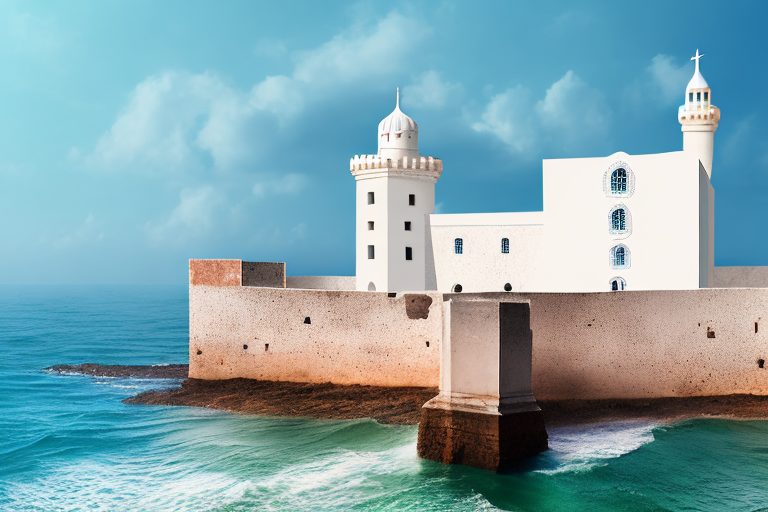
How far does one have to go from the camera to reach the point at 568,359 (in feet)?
61.1

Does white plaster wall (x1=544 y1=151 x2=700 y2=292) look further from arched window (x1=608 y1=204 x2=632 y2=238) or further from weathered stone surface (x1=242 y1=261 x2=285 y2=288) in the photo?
weathered stone surface (x1=242 y1=261 x2=285 y2=288)

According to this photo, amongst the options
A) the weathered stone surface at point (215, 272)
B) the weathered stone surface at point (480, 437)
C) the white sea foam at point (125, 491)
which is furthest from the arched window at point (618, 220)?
the white sea foam at point (125, 491)

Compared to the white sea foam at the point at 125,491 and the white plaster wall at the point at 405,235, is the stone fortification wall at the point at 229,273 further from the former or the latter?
the white sea foam at the point at 125,491

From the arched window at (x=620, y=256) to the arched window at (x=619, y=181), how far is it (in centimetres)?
177

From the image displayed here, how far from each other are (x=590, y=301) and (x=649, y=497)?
6.15 m

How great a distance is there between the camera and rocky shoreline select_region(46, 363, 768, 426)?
59.2 ft

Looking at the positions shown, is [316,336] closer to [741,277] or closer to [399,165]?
[399,165]

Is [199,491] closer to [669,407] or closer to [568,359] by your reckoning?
[568,359]

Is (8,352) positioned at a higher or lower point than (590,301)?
lower

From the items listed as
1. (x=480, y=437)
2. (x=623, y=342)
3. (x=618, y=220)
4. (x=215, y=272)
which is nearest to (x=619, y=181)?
(x=618, y=220)

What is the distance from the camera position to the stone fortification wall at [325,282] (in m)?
29.4

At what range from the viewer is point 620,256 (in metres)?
26.4

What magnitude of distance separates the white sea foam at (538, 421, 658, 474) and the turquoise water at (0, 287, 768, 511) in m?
0.04

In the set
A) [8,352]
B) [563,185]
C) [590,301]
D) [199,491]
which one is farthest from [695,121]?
[8,352]
